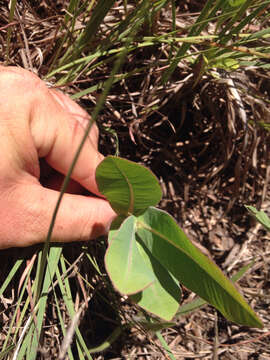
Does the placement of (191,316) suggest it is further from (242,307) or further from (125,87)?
(125,87)

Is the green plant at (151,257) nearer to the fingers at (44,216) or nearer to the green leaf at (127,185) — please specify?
the green leaf at (127,185)

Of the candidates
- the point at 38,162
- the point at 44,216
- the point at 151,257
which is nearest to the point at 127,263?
the point at 151,257

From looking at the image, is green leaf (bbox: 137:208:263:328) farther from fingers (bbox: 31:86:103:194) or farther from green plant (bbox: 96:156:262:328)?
fingers (bbox: 31:86:103:194)

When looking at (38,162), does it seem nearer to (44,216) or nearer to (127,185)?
(44,216)

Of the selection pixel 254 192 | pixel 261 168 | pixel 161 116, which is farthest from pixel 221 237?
pixel 161 116

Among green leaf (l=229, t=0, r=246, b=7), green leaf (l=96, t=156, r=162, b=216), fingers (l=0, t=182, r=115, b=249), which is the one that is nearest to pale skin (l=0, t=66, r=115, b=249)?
fingers (l=0, t=182, r=115, b=249)

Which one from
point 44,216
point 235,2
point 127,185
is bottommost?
point 44,216
